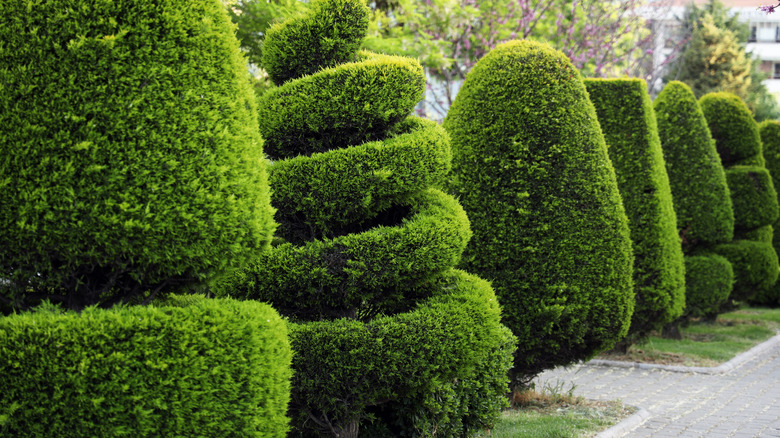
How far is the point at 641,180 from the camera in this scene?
10320 millimetres

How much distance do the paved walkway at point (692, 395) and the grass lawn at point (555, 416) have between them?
9.4 inches

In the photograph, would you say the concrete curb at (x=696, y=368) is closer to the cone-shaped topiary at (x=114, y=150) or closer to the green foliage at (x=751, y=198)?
the green foliage at (x=751, y=198)

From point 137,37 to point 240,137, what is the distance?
0.77m

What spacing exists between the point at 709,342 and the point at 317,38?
11216mm

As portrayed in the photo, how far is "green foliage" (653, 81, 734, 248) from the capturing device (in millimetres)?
12852

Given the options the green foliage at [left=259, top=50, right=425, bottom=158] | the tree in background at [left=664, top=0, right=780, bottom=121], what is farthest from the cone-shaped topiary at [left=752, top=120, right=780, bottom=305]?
the green foliage at [left=259, top=50, right=425, bottom=158]

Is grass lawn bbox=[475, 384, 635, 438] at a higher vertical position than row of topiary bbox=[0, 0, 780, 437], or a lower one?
lower

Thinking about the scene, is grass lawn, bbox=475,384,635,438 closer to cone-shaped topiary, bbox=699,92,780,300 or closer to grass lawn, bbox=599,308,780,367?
grass lawn, bbox=599,308,780,367

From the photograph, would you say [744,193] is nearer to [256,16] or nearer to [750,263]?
[750,263]

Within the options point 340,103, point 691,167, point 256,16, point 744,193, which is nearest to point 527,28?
point 691,167

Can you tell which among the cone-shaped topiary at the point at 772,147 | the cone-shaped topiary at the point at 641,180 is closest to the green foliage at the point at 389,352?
the cone-shaped topiary at the point at 641,180

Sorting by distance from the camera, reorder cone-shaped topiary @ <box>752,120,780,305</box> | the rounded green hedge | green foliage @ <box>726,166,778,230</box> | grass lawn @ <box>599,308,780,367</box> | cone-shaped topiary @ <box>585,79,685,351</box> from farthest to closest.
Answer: cone-shaped topiary @ <box>752,120,780,305</box>
the rounded green hedge
green foliage @ <box>726,166,778,230</box>
grass lawn @ <box>599,308,780,367</box>
cone-shaped topiary @ <box>585,79,685,351</box>

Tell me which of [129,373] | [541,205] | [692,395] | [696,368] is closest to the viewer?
[129,373]

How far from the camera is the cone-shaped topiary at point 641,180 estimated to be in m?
10.3
